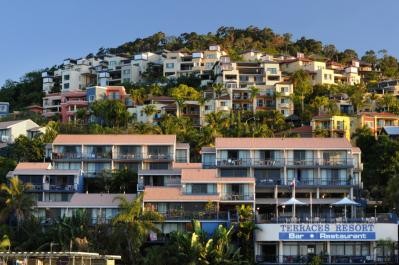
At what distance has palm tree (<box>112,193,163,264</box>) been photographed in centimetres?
5148

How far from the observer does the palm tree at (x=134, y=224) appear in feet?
169

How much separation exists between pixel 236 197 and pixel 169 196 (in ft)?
18.3

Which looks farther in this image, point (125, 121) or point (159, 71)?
point (159, 71)

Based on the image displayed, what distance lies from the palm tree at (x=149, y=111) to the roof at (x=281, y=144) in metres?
23.7

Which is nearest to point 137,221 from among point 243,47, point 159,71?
point 159,71

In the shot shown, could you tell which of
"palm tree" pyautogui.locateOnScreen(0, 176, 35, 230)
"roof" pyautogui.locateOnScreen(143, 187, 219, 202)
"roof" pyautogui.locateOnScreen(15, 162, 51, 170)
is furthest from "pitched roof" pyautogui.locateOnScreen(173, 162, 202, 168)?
"palm tree" pyautogui.locateOnScreen(0, 176, 35, 230)

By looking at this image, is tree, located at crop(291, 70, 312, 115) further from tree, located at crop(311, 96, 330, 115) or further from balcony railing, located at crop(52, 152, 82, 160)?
balcony railing, located at crop(52, 152, 82, 160)

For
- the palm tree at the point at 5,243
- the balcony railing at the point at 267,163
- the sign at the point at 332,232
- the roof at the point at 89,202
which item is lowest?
the palm tree at the point at 5,243

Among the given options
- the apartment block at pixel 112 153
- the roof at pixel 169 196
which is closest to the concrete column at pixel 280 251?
the roof at pixel 169 196

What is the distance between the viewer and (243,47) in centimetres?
13775

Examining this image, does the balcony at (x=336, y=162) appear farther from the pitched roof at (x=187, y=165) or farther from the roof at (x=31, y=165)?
the roof at (x=31, y=165)

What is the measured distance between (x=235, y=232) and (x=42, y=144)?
26495 mm

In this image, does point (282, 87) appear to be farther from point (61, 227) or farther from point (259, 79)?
point (61, 227)

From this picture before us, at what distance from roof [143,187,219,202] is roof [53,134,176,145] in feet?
34.5
